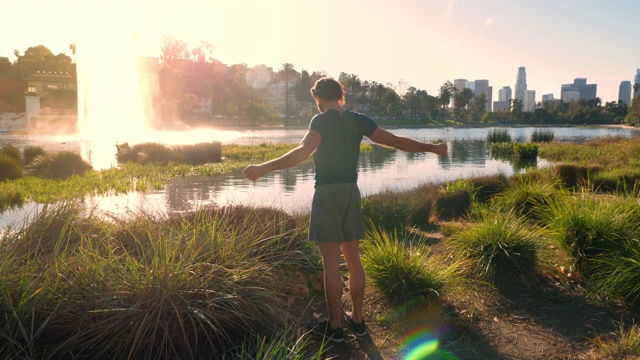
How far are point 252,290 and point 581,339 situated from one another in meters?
2.66

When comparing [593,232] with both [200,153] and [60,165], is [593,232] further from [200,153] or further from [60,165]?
[200,153]

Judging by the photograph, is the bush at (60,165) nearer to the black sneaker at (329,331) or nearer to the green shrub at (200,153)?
the green shrub at (200,153)

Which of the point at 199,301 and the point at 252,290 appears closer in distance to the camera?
the point at 199,301

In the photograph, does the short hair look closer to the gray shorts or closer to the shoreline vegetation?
the gray shorts

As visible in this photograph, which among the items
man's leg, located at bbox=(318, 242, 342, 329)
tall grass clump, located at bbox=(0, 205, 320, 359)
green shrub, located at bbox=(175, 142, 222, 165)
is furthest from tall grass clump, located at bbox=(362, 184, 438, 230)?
green shrub, located at bbox=(175, 142, 222, 165)

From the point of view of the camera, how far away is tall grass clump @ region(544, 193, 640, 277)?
519cm

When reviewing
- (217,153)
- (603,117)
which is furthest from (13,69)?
(603,117)

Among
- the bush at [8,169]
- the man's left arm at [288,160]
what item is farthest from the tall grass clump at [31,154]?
the man's left arm at [288,160]

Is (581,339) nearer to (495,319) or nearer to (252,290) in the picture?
(495,319)

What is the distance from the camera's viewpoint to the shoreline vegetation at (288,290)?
3.26 meters

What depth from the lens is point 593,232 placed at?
17.3 ft

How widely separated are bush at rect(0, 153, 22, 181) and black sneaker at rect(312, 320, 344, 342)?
15916 mm

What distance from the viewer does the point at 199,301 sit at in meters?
3.46

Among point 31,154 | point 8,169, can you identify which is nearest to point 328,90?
point 8,169
